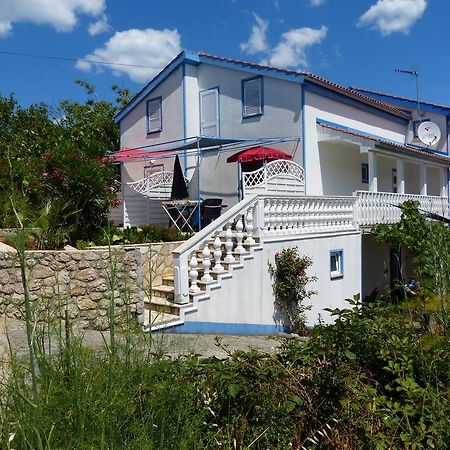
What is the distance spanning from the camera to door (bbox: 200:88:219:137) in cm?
1820

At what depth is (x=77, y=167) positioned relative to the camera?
30.2 ft

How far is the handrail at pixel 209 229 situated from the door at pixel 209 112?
885 cm

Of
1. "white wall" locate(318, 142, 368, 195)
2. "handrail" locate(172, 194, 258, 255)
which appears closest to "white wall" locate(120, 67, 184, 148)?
"white wall" locate(318, 142, 368, 195)

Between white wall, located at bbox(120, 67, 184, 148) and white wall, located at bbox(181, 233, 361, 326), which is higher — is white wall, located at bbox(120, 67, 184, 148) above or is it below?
above

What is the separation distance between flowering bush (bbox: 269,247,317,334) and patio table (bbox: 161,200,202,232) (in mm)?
4525

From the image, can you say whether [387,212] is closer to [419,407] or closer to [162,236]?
[162,236]

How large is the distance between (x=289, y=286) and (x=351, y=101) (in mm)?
10805

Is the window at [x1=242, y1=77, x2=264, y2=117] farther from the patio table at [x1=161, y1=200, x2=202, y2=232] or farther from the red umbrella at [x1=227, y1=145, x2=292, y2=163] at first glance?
the patio table at [x1=161, y1=200, x2=202, y2=232]

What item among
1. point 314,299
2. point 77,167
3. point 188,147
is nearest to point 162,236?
point 77,167

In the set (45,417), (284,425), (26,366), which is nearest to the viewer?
(45,417)

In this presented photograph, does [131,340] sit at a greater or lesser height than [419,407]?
greater

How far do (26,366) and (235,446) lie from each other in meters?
1.39

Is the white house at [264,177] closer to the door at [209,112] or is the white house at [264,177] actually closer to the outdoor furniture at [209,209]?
the door at [209,112]

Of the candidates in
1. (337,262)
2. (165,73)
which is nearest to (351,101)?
(165,73)
